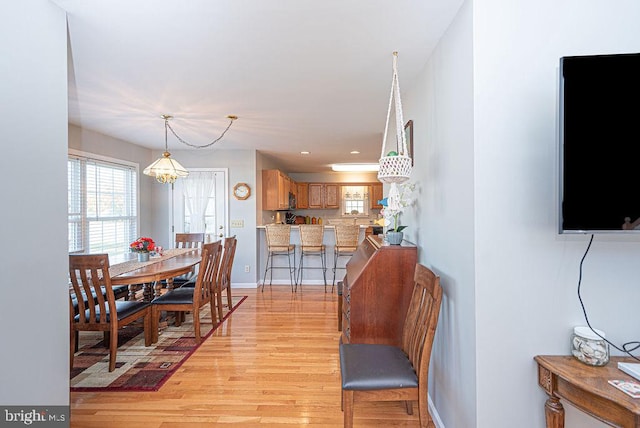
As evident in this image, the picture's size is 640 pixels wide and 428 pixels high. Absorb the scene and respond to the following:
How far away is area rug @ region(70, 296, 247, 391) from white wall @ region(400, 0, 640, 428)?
2.38 m

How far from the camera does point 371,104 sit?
3.09 metres

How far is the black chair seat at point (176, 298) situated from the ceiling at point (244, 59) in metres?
A: 1.92

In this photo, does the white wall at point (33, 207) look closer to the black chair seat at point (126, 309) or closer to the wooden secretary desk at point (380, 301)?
the black chair seat at point (126, 309)

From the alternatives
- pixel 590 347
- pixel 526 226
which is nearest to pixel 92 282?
pixel 526 226

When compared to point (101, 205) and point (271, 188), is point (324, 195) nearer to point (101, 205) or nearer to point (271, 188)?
point (271, 188)

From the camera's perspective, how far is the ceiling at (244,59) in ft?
5.40

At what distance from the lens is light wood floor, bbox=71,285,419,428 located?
199 centimetres

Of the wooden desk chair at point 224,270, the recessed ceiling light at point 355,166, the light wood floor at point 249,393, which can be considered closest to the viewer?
the light wood floor at point 249,393

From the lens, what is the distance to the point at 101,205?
437 centimetres

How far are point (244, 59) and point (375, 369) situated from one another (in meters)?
2.14

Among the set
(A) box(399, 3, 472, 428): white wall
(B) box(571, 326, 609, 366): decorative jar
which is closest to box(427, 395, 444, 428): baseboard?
(A) box(399, 3, 472, 428): white wall

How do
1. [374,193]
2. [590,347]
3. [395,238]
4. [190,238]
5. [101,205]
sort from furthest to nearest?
1. [374,193]
2. [190,238]
3. [101,205]
4. [395,238]
5. [590,347]

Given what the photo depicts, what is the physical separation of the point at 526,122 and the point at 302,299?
3.88 m

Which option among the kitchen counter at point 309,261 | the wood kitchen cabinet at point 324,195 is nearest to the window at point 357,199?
the wood kitchen cabinet at point 324,195
